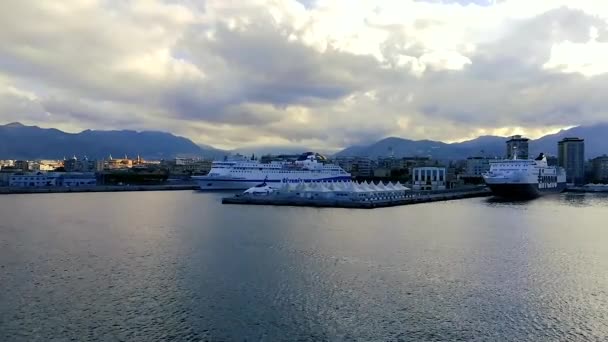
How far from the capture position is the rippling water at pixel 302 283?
23.0 ft

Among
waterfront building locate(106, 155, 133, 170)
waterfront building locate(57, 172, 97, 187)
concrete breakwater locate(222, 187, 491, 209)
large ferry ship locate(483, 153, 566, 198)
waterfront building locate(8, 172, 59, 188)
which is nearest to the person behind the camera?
concrete breakwater locate(222, 187, 491, 209)

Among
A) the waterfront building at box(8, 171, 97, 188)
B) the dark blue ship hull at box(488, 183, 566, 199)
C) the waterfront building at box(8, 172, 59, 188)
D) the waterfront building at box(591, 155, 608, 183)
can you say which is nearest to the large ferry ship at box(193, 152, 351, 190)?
the waterfront building at box(8, 171, 97, 188)

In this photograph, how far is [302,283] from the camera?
934 centimetres

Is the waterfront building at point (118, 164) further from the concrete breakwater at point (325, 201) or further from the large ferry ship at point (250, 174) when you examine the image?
the concrete breakwater at point (325, 201)

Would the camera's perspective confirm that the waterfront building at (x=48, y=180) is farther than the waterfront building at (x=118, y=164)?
No

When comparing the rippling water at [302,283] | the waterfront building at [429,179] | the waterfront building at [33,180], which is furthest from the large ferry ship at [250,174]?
the rippling water at [302,283]

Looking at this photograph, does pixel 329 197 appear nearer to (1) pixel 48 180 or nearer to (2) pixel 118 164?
(1) pixel 48 180

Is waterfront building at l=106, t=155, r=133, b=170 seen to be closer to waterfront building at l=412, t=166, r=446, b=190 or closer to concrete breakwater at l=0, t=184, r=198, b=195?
concrete breakwater at l=0, t=184, r=198, b=195

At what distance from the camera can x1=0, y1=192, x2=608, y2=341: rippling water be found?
700 centimetres

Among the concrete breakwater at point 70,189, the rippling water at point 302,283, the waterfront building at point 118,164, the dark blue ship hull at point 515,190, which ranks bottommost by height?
the rippling water at point 302,283

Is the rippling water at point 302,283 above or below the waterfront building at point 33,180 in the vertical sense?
below

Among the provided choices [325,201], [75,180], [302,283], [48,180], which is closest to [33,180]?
[48,180]

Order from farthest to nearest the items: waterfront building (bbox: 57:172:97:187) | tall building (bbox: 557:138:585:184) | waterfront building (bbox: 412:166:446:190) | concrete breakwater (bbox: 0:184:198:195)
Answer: tall building (bbox: 557:138:585:184) < waterfront building (bbox: 57:172:97:187) < waterfront building (bbox: 412:166:446:190) < concrete breakwater (bbox: 0:184:198:195)

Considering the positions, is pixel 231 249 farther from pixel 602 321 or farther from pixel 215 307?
pixel 602 321
